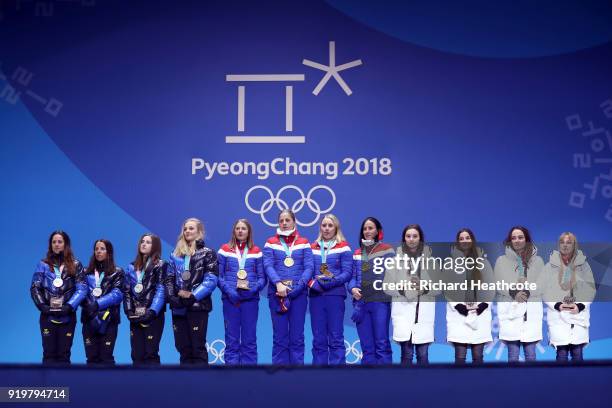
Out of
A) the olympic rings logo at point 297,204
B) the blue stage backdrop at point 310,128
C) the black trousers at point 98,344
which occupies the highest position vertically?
the blue stage backdrop at point 310,128

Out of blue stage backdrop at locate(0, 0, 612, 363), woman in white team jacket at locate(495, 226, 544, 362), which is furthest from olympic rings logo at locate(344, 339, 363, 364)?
woman in white team jacket at locate(495, 226, 544, 362)

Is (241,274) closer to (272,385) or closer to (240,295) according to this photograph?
(240,295)

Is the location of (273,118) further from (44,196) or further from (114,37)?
(44,196)

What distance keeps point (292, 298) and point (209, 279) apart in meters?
0.73

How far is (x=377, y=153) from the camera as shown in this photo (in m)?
9.11

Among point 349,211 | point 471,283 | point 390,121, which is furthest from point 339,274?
point 390,121

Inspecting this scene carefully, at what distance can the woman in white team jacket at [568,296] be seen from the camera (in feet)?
23.2

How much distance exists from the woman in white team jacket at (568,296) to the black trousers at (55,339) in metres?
4.10

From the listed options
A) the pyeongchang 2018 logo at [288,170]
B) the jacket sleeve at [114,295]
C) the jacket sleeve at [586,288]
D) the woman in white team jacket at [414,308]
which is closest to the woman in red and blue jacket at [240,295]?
the jacket sleeve at [114,295]

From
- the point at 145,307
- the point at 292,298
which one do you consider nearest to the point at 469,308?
the point at 292,298

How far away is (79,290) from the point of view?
291 inches

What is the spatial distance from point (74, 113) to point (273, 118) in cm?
216

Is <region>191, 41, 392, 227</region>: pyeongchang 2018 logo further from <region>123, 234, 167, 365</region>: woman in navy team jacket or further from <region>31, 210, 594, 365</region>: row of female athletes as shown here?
<region>123, 234, 167, 365</region>: woman in navy team jacket

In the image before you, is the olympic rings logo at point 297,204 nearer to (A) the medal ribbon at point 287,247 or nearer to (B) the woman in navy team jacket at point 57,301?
(A) the medal ribbon at point 287,247
